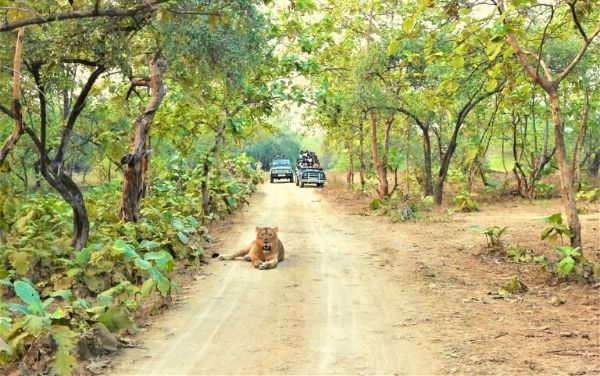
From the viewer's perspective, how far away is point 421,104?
70.5 feet

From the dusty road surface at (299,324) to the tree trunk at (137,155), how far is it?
6.75ft

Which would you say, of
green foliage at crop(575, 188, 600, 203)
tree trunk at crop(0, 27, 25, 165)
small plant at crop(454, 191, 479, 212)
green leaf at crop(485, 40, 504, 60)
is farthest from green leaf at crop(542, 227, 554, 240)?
green foliage at crop(575, 188, 600, 203)

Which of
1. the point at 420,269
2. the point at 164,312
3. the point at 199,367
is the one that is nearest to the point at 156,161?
the point at 420,269

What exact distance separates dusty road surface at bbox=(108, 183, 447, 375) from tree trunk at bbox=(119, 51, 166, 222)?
206 cm

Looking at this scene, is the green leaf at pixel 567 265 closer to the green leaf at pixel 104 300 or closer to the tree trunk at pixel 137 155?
the green leaf at pixel 104 300

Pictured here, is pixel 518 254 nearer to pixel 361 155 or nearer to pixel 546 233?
pixel 546 233

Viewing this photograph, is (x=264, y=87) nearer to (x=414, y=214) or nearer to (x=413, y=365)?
(x=414, y=214)

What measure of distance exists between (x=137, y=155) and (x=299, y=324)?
5932 mm

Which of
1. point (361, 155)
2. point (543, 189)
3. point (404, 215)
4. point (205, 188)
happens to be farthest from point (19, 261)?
point (361, 155)

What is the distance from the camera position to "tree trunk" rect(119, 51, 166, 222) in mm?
12039

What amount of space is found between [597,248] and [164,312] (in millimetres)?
9215

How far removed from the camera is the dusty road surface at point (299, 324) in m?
6.08

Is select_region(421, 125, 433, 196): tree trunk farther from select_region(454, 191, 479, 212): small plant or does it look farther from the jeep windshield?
the jeep windshield

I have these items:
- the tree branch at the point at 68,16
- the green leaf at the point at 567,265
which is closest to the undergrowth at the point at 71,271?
the tree branch at the point at 68,16
